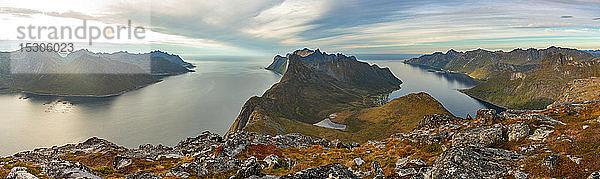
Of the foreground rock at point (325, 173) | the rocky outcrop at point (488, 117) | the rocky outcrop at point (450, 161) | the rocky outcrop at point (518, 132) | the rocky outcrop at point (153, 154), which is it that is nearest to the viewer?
the rocky outcrop at point (450, 161)

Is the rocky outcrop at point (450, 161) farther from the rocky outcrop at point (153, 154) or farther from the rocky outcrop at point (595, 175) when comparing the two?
the rocky outcrop at point (153, 154)

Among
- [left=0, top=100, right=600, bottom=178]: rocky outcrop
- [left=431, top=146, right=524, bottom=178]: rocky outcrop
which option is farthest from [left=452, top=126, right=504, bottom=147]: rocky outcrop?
→ [left=431, top=146, right=524, bottom=178]: rocky outcrop

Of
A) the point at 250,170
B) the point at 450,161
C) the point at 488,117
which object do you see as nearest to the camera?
the point at 450,161

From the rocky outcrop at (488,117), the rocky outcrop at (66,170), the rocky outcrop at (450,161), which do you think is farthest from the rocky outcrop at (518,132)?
the rocky outcrop at (66,170)

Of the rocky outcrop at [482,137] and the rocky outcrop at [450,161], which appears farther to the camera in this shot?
the rocky outcrop at [482,137]

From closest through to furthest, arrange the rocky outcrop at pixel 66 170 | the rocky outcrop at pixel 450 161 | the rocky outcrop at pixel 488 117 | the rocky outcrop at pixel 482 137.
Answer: the rocky outcrop at pixel 450 161, the rocky outcrop at pixel 66 170, the rocky outcrop at pixel 482 137, the rocky outcrop at pixel 488 117

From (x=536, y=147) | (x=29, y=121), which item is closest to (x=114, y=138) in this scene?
(x=29, y=121)

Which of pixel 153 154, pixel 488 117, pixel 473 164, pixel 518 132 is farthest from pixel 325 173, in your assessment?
pixel 153 154

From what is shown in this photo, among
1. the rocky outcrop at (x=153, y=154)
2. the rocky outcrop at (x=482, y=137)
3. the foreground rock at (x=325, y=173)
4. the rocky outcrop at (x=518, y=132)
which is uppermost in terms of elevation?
the rocky outcrop at (x=518, y=132)

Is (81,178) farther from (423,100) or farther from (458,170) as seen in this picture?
(423,100)

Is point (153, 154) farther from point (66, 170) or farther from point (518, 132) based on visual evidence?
point (518, 132)

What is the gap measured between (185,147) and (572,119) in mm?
56147

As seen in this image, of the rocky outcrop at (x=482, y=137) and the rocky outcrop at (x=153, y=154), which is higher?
the rocky outcrop at (x=482, y=137)

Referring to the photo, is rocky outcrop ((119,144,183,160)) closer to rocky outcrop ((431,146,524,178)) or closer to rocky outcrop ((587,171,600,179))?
rocky outcrop ((431,146,524,178))
